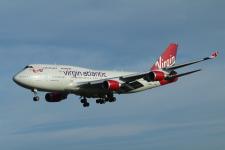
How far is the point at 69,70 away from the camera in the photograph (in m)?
101

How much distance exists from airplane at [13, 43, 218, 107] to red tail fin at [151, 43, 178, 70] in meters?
7.97

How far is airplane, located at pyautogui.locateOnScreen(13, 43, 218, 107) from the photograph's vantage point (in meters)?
97.1

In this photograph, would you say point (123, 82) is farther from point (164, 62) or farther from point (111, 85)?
point (164, 62)

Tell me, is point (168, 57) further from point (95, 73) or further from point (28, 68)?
point (28, 68)

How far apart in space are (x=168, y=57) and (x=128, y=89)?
16083mm

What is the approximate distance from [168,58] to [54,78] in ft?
88.7

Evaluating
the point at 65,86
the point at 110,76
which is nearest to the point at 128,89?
the point at 110,76

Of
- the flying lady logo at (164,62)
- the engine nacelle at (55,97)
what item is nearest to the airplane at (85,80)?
the engine nacelle at (55,97)

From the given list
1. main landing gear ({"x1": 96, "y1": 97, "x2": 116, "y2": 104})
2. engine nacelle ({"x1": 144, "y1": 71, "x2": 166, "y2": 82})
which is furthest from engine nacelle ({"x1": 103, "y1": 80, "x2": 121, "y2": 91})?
engine nacelle ({"x1": 144, "y1": 71, "x2": 166, "y2": 82})

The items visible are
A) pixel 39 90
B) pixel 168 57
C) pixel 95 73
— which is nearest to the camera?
pixel 39 90

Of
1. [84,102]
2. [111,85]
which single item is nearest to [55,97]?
[84,102]

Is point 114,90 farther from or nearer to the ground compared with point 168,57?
nearer to the ground

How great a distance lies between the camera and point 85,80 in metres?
102

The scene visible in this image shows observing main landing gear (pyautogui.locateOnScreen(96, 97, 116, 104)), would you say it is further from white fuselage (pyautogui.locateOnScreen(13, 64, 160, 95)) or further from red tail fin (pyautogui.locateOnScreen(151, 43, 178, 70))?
red tail fin (pyautogui.locateOnScreen(151, 43, 178, 70))
